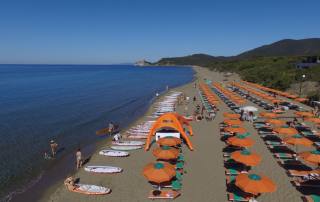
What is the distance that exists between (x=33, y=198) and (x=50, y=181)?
2.16 m

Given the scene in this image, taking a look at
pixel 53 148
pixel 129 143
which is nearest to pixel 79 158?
pixel 53 148

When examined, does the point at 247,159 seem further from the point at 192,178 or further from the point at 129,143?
→ the point at 129,143

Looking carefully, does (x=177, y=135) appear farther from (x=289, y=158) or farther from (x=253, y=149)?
(x=289, y=158)

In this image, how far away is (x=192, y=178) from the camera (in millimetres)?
15523

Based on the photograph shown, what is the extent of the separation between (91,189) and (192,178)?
5475mm

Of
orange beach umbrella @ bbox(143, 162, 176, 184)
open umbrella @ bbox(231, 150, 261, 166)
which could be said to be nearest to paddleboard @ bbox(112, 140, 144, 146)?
orange beach umbrella @ bbox(143, 162, 176, 184)

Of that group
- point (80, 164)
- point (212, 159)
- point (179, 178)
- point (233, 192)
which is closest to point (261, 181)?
point (233, 192)

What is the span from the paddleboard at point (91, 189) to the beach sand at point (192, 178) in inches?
9.3

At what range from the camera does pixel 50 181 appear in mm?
17078

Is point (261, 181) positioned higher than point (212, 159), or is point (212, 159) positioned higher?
point (261, 181)

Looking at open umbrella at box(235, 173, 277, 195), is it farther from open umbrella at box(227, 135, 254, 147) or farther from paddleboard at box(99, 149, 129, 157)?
paddleboard at box(99, 149, 129, 157)

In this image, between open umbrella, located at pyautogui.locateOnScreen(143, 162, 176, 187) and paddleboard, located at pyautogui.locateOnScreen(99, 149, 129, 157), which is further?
paddleboard, located at pyautogui.locateOnScreen(99, 149, 129, 157)

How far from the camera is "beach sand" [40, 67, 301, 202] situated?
1369cm

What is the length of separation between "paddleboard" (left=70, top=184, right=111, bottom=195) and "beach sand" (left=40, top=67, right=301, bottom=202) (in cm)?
24
